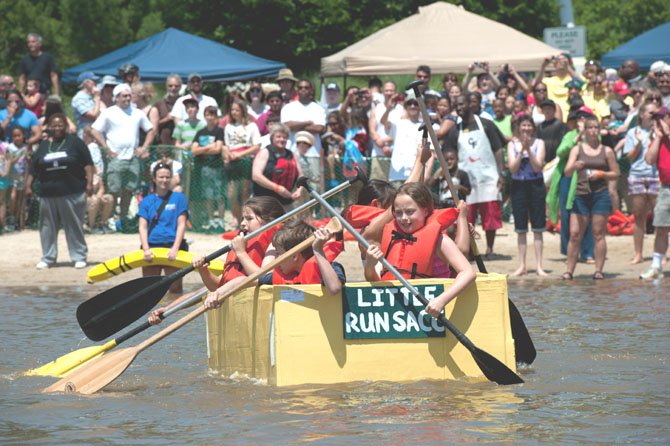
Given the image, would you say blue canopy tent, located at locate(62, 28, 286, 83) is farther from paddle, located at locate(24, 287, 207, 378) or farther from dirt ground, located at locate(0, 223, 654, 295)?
paddle, located at locate(24, 287, 207, 378)

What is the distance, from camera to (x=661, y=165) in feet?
47.1

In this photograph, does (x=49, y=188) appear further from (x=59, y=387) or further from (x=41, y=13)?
(x=41, y=13)

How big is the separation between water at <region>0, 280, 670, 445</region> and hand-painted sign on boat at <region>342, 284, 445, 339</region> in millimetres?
337

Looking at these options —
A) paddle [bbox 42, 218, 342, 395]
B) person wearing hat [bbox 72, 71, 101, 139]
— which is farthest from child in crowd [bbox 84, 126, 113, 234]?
paddle [bbox 42, 218, 342, 395]

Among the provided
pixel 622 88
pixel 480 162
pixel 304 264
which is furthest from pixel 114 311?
pixel 622 88

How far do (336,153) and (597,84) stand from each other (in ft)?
13.1

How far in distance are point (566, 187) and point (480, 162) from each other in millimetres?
1366

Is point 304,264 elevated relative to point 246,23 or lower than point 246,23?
lower

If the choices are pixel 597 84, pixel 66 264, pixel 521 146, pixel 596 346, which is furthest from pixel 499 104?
pixel 596 346

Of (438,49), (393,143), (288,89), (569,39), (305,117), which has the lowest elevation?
(393,143)

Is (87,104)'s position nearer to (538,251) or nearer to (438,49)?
(438,49)

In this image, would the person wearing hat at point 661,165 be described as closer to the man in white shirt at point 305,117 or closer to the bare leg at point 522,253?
the bare leg at point 522,253

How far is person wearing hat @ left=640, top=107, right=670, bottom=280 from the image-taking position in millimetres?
14312

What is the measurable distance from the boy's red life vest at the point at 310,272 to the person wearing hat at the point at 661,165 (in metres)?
6.54
